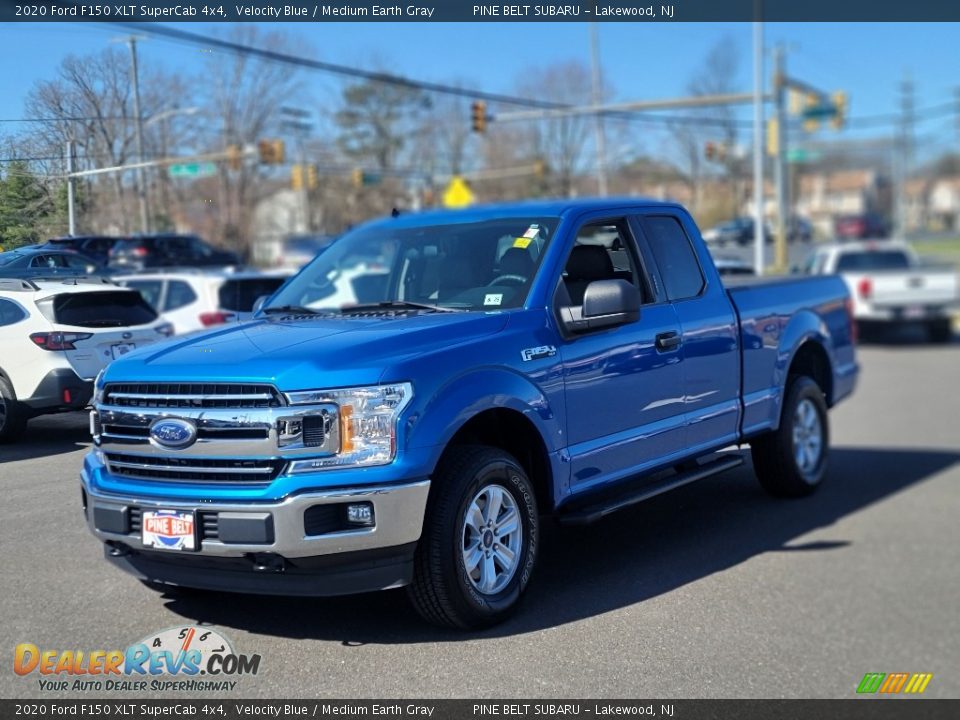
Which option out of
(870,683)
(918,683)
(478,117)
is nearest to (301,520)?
(870,683)

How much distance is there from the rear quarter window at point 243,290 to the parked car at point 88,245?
2899 millimetres

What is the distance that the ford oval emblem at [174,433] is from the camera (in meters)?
4.34

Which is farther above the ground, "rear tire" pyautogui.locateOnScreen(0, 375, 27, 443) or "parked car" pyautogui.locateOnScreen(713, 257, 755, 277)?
"parked car" pyautogui.locateOnScreen(713, 257, 755, 277)

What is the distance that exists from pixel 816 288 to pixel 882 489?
202cm

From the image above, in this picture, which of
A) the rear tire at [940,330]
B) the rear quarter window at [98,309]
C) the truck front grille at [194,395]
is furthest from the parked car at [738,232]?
A: the truck front grille at [194,395]

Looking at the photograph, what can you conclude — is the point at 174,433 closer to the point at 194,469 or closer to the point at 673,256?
the point at 194,469

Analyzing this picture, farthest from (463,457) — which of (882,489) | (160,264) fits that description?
(160,264)

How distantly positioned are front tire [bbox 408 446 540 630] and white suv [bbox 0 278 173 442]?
180cm

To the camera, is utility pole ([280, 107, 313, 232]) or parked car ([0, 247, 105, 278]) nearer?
parked car ([0, 247, 105, 278])

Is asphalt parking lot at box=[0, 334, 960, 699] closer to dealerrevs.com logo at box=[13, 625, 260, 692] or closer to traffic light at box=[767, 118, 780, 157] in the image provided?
dealerrevs.com logo at box=[13, 625, 260, 692]

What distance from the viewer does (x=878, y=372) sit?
17.6 m

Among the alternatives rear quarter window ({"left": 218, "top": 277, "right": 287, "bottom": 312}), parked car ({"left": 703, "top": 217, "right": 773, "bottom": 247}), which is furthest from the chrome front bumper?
parked car ({"left": 703, "top": 217, "right": 773, "bottom": 247})
